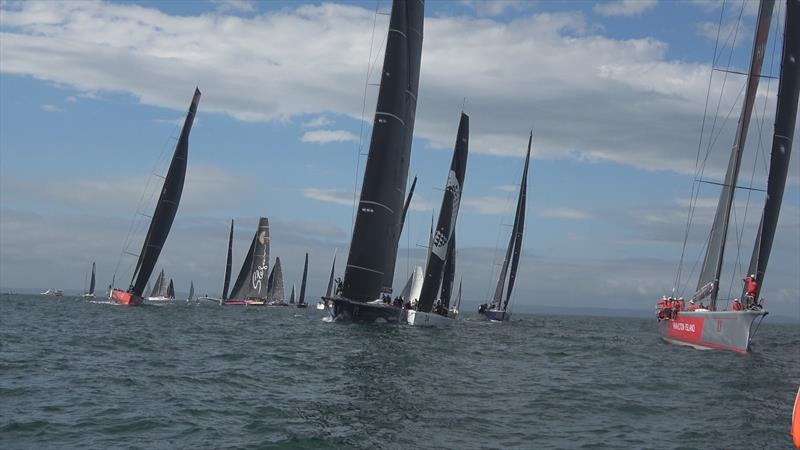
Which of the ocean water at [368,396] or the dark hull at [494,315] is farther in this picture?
the dark hull at [494,315]

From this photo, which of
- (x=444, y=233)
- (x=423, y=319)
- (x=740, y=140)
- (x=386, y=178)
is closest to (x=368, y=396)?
(x=386, y=178)

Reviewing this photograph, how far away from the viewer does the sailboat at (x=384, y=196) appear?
3659 cm

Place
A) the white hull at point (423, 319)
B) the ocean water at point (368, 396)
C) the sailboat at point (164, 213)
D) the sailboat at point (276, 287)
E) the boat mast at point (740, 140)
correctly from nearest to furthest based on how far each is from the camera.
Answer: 1. the ocean water at point (368, 396)
2. the boat mast at point (740, 140)
3. the white hull at point (423, 319)
4. the sailboat at point (164, 213)
5. the sailboat at point (276, 287)

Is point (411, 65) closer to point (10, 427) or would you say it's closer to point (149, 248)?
point (149, 248)

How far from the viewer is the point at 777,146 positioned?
108 ft

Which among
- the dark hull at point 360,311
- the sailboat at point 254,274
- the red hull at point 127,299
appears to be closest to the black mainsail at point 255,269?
the sailboat at point 254,274

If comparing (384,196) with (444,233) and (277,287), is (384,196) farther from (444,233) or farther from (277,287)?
(277,287)

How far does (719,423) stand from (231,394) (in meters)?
9.34

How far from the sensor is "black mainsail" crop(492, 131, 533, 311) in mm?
63688

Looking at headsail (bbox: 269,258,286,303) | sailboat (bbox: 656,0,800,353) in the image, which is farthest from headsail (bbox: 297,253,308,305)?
sailboat (bbox: 656,0,800,353)

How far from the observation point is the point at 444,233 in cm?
4722

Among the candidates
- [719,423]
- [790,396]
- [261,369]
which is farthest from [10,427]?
[790,396]

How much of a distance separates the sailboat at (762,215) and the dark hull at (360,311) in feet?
42.5

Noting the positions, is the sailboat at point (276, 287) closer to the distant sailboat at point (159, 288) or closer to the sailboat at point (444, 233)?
the distant sailboat at point (159, 288)
